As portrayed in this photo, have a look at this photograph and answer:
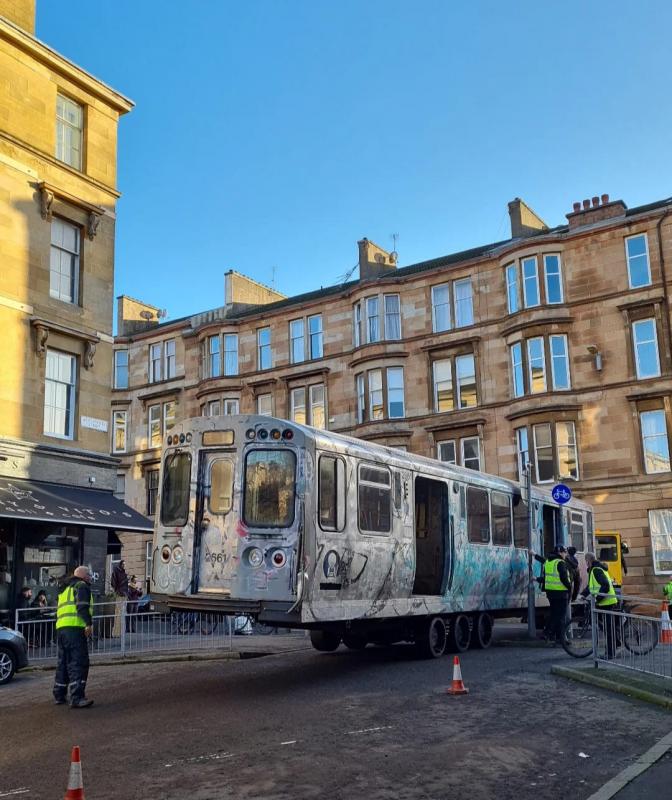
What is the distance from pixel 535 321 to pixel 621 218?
16.9ft

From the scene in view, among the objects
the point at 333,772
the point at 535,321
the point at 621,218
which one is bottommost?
the point at 333,772

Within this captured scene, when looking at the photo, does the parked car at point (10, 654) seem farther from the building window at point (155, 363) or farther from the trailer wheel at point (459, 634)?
the building window at point (155, 363)

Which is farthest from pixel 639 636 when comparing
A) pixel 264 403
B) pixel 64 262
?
pixel 264 403

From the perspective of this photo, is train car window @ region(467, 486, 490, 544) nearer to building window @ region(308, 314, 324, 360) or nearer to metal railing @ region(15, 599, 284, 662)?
metal railing @ region(15, 599, 284, 662)

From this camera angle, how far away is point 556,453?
114 ft

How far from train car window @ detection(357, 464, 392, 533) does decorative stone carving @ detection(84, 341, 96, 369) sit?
11.5 m

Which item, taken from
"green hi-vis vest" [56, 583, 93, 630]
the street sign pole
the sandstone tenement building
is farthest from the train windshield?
the sandstone tenement building

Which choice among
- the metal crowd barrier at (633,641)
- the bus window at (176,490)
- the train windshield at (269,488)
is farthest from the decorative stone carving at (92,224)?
the metal crowd barrier at (633,641)

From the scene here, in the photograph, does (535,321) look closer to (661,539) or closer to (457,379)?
(457,379)

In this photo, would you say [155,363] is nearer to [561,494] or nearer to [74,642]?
[561,494]

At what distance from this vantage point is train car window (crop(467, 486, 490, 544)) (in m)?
17.0

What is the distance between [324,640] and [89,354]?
10357mm

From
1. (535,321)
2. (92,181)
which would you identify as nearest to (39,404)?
(92,181)

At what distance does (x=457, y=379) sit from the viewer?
3888cm
